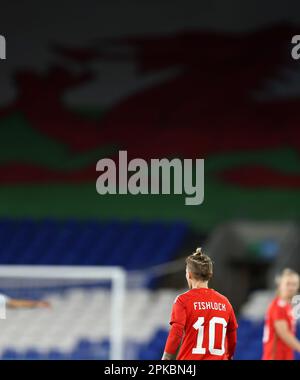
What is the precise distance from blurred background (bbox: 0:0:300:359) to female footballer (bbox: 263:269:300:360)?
5547mm

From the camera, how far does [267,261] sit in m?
12.6

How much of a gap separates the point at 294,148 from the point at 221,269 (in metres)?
2.06

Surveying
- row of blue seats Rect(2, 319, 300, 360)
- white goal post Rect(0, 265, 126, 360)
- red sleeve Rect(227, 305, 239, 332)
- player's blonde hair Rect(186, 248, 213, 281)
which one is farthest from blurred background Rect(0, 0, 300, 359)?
player's blonde hair Rect(186, 248, 213, 281)

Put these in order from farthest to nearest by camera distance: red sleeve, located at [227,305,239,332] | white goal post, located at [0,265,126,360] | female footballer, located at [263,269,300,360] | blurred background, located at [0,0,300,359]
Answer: blurred background, located at [0,0,300,359]
white goal post, located at [0,265,126,360]
female footballer, located at [263,269,300,360]
red sleeve, located at [227,305,239,332]

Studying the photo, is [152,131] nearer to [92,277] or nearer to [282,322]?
[92,277]

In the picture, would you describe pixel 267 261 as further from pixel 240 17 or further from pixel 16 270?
pixel 16 270

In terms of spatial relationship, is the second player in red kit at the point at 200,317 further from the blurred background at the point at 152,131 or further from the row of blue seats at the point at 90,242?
the row of blue seats at the point at 90,242

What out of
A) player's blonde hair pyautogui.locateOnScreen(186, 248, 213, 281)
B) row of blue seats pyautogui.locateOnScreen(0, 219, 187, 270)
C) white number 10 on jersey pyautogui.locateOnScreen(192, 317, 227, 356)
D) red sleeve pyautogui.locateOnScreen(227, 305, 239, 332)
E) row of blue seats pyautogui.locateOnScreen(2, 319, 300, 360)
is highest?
row of blue seats pyautogui.locateOnScreen(0, 219, 187, 270)

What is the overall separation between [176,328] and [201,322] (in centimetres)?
15

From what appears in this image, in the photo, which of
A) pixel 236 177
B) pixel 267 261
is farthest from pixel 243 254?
pixel 236 177

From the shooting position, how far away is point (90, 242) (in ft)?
41.8

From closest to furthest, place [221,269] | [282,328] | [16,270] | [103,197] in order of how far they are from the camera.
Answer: [282,328] → [16,270] → [221,269] → [103,197]

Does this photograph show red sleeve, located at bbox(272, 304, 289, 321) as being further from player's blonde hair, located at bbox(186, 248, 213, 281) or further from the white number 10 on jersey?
player's blonde hair, located at bbox(186, 248, 213, 281)

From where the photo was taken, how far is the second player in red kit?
4.57 m
